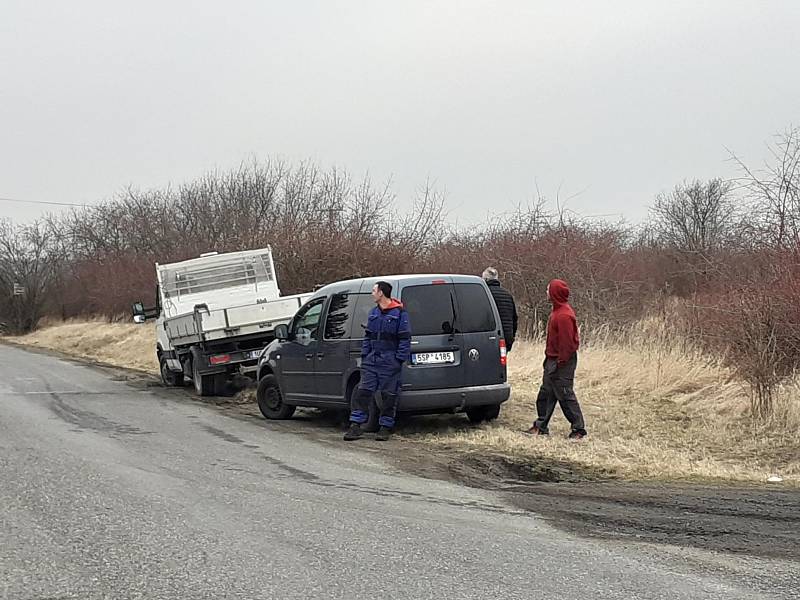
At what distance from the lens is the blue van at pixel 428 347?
→ 1095 centimetres

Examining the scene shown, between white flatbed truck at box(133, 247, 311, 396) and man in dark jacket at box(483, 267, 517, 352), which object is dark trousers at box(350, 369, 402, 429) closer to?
man in dark jacket at box(483, 267, 517, 352)

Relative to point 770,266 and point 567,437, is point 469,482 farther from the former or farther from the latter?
point 770,266

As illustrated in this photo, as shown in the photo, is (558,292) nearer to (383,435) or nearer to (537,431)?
(537,431)

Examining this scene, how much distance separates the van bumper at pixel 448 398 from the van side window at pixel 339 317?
1.27m

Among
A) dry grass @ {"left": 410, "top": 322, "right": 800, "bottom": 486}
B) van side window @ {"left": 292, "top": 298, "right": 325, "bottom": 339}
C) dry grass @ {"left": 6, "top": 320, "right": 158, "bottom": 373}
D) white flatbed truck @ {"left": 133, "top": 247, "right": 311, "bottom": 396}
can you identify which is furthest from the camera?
dry grass @ {"left": 6, "top": 320, "right": 158, "bottom": 373}

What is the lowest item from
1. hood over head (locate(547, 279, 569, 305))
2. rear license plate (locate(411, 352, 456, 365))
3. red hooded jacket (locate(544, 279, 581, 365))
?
rear license plate (locate(411, 352, 456, 365))

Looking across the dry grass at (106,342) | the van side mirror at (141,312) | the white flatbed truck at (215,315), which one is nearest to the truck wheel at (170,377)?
the white flatbed truck at (215,315)

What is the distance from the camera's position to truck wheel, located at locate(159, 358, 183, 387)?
18719 mm

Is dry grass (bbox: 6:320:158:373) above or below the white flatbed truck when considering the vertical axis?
below

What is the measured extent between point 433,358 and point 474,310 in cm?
80

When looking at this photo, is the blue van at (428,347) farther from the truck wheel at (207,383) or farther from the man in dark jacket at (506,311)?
the truck wheel at (207,383)

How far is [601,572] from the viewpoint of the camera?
17.8ft

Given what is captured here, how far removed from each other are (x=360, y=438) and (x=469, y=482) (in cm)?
273

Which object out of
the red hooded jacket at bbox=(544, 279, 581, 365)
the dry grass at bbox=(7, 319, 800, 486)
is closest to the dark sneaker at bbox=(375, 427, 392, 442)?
the dry grass at bbox=(7, 319, 800, 486)
